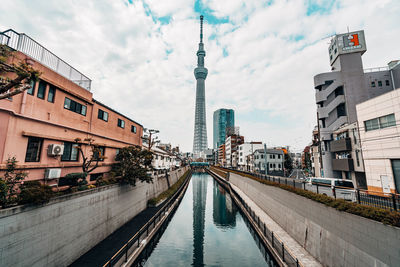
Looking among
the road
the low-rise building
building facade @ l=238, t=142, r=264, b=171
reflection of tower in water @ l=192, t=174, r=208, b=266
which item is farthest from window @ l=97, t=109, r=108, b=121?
building facade @ l=238, t=142, r=264, b=171

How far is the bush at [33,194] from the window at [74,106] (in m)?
6.80

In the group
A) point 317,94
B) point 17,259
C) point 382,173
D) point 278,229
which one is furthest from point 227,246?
point 317,94

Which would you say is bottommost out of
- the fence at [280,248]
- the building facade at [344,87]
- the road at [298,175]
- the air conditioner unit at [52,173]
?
the fence at [280,248]

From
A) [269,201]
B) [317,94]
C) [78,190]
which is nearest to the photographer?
[78,190]

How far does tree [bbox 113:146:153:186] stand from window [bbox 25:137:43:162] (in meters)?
7.69

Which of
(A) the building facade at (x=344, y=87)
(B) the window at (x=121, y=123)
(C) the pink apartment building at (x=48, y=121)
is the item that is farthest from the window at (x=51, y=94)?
(A) the building facade at (x=344, y=87)

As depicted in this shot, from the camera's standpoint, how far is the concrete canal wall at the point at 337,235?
23.2 feet

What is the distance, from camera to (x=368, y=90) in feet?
97.5

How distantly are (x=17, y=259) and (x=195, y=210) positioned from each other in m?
24.7

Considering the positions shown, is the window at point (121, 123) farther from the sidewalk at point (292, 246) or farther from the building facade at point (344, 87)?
the building facade at point (344, 87)

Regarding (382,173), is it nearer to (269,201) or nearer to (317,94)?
(269,201)

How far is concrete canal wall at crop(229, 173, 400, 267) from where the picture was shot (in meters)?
7.08

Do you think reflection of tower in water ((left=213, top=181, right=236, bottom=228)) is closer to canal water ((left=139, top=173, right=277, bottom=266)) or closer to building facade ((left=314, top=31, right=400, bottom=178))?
canal water ((left=139, top=173, right=277, bottom=266))

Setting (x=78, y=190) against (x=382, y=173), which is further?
(x=382, y=173)
